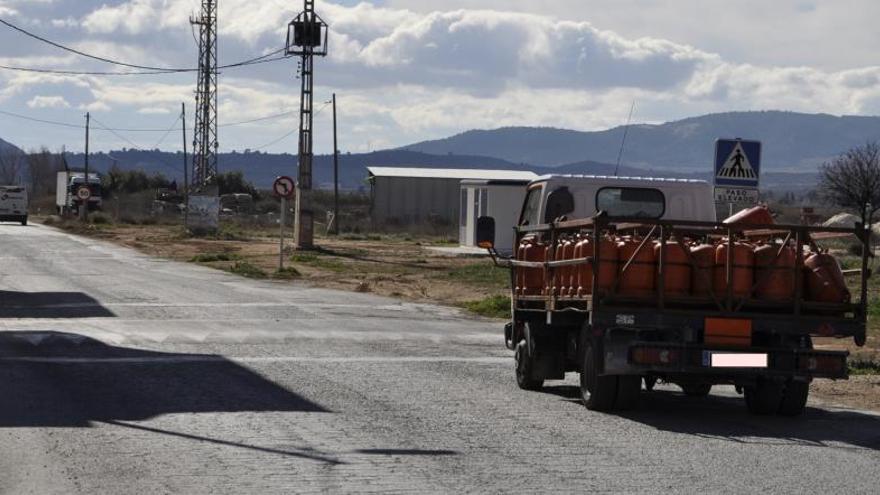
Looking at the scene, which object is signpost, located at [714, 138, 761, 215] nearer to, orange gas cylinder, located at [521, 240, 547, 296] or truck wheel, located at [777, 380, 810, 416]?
orange gas cylinder, located at [521, 240, 547, 296]

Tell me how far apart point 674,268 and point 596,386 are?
4.34 ft

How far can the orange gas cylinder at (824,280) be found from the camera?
1208 centimetres

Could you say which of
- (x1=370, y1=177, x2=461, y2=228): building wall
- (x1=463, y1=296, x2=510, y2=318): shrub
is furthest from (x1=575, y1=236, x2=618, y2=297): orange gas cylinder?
(x1=370, y1=177, x2=461, y2=228): building wall

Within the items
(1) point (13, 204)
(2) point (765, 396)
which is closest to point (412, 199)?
(1) point (13, 204)

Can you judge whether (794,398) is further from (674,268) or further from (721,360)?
(674,268)

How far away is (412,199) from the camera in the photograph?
86.2 meters

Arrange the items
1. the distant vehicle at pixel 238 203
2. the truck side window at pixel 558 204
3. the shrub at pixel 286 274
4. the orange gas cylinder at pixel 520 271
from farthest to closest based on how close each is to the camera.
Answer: the distant vehicle at pixel 238 203, the shrub at pixel 286 274, the truck side window at pixel 558 204, the orange gas cylinder at pixel 520 271

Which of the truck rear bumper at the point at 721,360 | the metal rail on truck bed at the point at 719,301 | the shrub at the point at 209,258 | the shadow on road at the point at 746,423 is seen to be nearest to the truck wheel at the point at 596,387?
the shadow on road at the point at 746,423

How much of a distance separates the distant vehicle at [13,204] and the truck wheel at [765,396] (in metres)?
65.4

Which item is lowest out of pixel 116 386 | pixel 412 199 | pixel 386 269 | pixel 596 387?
pixel 386 269

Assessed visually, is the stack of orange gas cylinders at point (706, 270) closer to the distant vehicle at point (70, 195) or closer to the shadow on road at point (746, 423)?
the shadow on road at point (746, 423)

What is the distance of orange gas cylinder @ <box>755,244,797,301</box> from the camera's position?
12000 mm

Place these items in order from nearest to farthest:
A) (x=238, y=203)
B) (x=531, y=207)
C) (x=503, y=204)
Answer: (x=531, y=207), (x=503, y=204), (x=238, y=203)

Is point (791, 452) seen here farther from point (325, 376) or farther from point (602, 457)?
point (325, 376)
